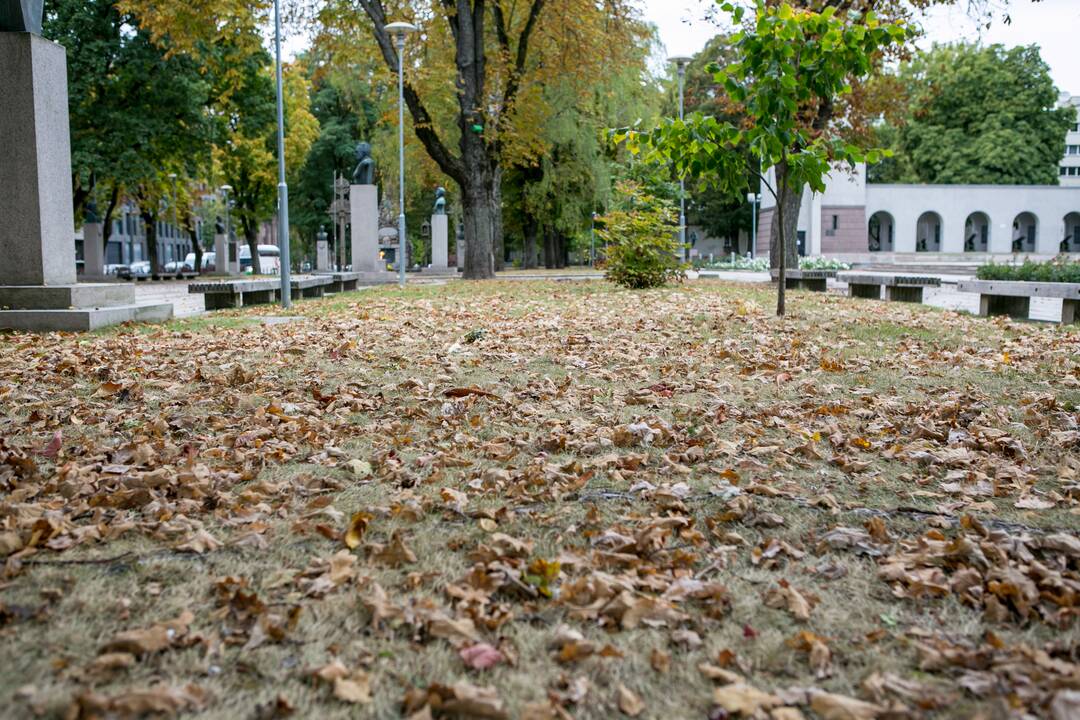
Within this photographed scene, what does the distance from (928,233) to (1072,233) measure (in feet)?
33.2

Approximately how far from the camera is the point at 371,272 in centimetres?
2847

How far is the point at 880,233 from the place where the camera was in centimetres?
6531

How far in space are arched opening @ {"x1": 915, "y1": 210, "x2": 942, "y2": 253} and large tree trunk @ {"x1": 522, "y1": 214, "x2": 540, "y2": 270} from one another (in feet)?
110

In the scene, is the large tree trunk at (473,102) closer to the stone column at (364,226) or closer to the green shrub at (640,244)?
the stone column at (364,226)

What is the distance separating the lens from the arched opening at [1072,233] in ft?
214

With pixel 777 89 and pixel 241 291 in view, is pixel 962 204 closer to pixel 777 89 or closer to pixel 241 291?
pixel 241 291

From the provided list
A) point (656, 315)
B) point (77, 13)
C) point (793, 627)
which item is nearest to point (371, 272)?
point (77, 13)

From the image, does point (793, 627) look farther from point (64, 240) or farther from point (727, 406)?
Result: point (64, 240)

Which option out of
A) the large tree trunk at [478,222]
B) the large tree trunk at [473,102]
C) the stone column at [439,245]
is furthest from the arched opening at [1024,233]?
the large tree trunk at [478,222]

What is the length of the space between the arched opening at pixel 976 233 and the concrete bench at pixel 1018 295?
54.8 meters

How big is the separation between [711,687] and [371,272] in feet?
87.9

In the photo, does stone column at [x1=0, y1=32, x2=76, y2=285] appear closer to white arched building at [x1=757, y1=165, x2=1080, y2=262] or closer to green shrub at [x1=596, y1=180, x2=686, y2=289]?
green shrub at [x1=596, y1=180, x2=686, y2=289]

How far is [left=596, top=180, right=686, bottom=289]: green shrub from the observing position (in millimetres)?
18812

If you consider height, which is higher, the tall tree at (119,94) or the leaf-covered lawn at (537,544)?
the tall tree at (119,94)
